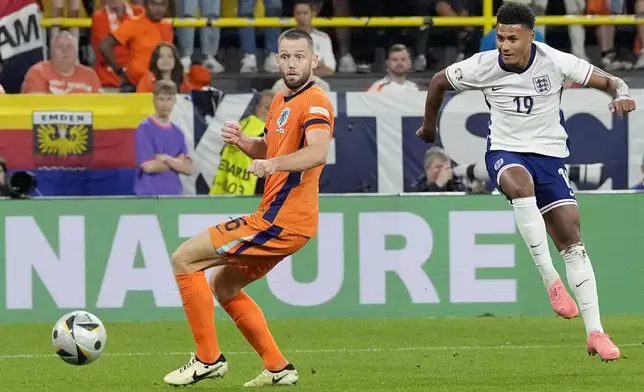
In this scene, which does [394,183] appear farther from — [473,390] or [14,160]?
[473,390]

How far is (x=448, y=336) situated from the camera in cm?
1156

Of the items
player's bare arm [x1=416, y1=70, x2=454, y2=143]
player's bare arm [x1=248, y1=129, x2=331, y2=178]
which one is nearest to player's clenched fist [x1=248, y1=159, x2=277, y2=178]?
player's bare arm [x1=248, y1=129, x2=331, y2=178]

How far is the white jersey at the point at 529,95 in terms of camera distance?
29.2ft

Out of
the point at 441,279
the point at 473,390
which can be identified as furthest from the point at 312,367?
the point at 441,279

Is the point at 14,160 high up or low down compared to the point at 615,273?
up

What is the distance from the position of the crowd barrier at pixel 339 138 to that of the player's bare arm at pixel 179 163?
148mm

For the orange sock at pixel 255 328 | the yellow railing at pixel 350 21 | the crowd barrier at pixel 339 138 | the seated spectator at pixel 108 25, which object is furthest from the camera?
the yellow railing at pixel 350 21

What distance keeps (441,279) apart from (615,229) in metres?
1.68

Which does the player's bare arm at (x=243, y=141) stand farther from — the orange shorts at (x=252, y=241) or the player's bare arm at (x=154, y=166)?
the player's bare arm at (x=154, y=166)

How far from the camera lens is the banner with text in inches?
500

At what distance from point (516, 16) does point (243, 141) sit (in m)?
1.87

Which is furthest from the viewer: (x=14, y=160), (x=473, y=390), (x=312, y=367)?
(x=14, y=160)

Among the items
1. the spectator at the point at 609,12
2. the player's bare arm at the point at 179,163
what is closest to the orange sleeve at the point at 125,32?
the player's bare arm at the point at 179,163

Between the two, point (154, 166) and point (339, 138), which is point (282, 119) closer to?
point (154, 166)
